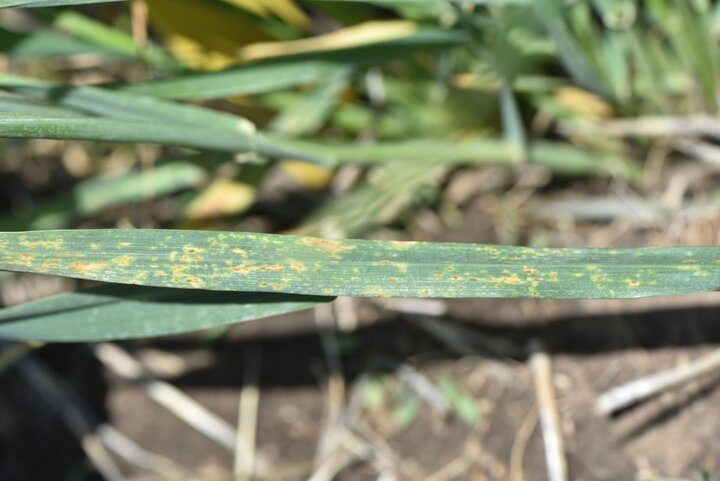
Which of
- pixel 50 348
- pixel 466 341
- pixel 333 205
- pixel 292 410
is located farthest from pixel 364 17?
pixel 50 348

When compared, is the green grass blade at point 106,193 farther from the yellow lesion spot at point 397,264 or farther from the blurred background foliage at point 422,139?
the yellow lesion spot at point 397,264

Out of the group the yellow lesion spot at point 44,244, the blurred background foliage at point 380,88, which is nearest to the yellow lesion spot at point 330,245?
the yellow lesion spot at point 44,244

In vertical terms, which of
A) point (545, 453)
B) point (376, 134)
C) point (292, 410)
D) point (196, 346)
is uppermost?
point (376, 134)

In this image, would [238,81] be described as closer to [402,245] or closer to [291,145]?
[291,145]

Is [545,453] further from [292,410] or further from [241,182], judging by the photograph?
[241,182]

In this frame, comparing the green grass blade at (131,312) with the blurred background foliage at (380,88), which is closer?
the green grass blade at (131,312)

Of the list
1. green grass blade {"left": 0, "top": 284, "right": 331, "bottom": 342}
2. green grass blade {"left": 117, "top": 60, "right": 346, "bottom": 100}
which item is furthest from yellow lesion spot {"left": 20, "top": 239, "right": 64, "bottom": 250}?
green grass blade {"left": 117, "top": 60, "right": 346, "bottom": 100}

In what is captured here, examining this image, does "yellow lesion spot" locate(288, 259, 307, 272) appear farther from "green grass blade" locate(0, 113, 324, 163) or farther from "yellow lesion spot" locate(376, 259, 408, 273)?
"green grass blade" locate(0, 113, 324, 163)
